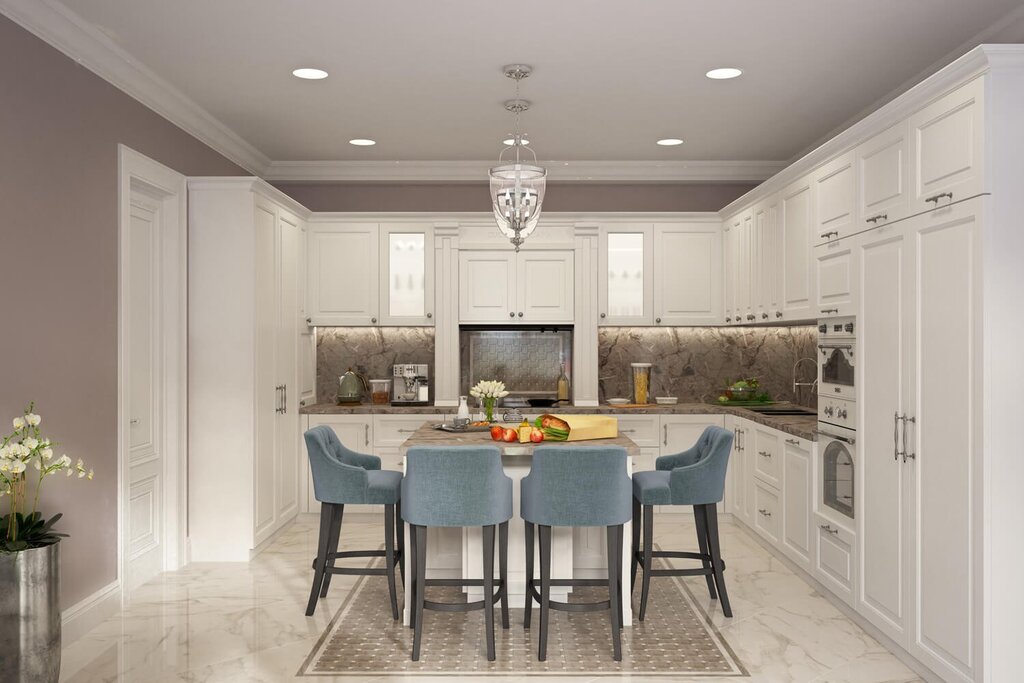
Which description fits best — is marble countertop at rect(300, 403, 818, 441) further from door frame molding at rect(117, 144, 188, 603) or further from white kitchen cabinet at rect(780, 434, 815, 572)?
door frame molding at rect(117, 144, 188, 603)

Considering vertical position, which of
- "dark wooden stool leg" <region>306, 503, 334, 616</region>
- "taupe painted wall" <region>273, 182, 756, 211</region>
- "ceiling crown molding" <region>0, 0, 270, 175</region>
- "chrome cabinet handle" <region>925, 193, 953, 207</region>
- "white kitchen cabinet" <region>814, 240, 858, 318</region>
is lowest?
"dark wooden stool leg" <region>306, 503, 334, 616</region>

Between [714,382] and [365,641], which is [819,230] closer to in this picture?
[714,382]

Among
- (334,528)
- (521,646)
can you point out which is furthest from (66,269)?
(521,646)

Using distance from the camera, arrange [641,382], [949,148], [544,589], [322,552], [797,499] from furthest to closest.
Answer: [641,382], [797,499], [322,552], [544,589], [949,148]

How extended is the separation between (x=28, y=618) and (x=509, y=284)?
4200mm

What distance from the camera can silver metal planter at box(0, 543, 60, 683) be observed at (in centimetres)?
275

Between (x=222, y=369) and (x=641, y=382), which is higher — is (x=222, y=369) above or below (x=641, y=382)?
above

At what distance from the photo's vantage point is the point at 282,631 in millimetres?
3691

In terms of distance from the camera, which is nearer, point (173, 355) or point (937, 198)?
point (937, 198)

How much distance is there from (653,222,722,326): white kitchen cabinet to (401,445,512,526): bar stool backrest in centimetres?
339

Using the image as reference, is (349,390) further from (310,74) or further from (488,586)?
(488,586)

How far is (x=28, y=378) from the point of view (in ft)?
10.7

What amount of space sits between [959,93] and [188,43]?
3503mm

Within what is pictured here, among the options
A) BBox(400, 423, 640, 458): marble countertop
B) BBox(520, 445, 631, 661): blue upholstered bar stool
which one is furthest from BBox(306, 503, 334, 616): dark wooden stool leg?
BBox(520, 445, 631, 661): blue upholstered bar stool
